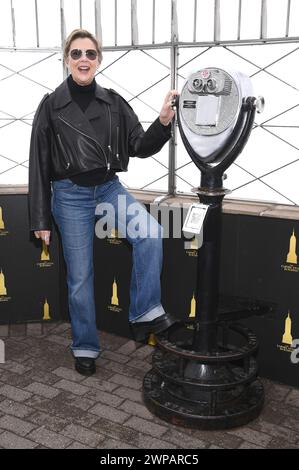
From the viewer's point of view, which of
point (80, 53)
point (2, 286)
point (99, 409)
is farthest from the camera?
point (2, 286)

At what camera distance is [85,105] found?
3.68 metres

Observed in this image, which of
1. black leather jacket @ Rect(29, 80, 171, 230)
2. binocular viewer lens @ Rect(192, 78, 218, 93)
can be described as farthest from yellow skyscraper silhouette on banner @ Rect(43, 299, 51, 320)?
binocular viewer lens @ Rect(192, 78, 218, 93)

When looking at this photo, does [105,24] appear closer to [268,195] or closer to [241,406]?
[268,195]

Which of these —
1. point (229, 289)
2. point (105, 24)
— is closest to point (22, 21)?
point (105, 24)

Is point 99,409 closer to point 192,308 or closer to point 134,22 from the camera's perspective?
point 192,308

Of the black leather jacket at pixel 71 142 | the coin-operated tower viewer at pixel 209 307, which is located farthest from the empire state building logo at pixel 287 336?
the black leather jacket at pixel 71 142

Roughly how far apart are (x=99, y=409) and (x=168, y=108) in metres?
1.93

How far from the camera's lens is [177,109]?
10.3 ft

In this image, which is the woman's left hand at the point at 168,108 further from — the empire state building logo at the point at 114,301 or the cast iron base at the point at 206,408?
the cast iron base at the point at 206,408

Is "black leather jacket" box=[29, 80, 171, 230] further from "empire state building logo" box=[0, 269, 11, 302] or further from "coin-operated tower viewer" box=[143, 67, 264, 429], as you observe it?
"empire state building logo" box=[0, 269, 11, 302]

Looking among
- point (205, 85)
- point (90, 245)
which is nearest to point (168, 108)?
point (205, 85)

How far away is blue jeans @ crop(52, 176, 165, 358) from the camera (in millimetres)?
3576

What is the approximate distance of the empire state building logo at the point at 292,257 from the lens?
3.54m

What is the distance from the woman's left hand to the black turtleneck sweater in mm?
547
